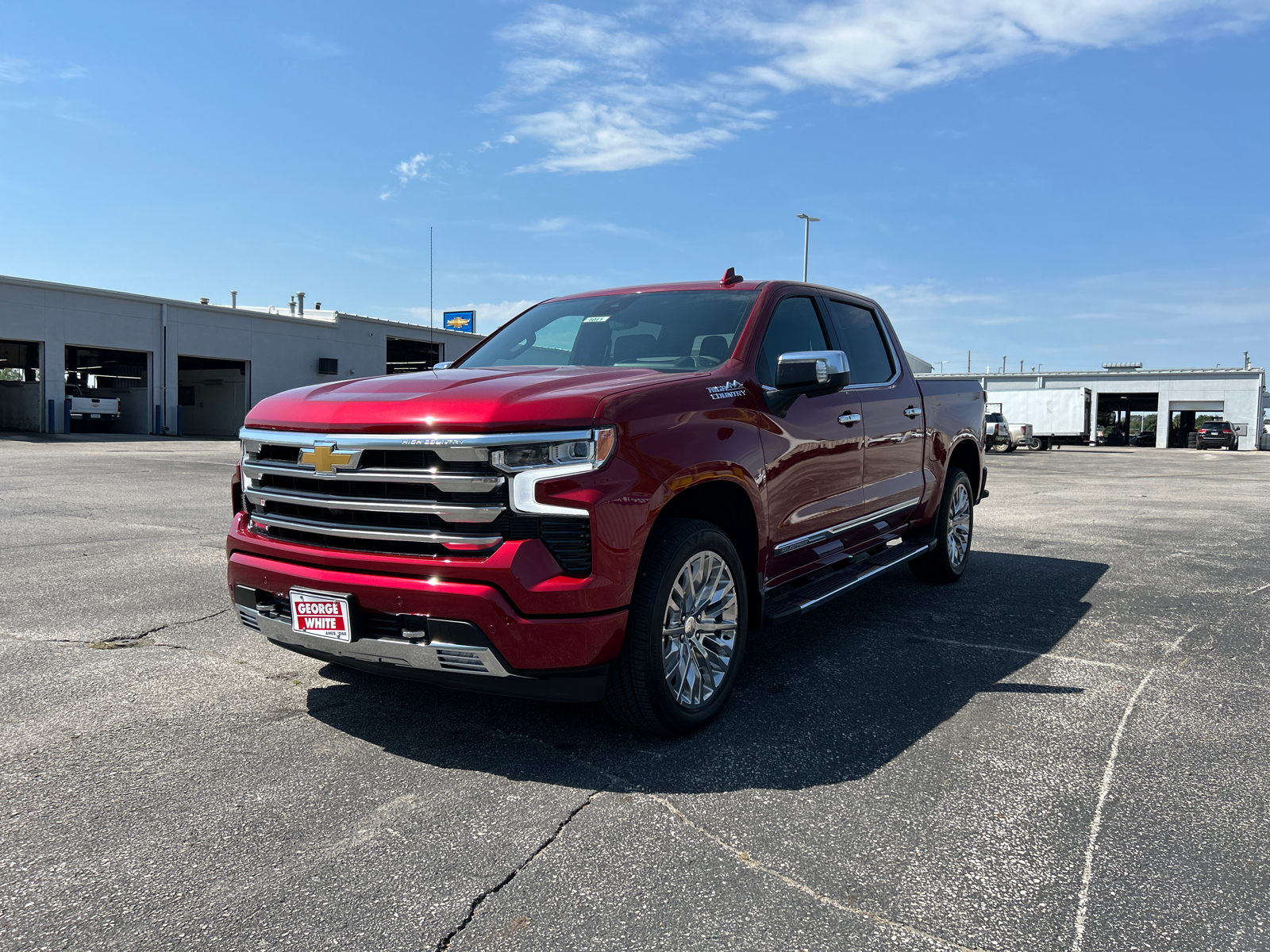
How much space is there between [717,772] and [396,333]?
44.3m

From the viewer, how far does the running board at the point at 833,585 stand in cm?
401

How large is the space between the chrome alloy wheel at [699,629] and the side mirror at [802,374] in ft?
2.90

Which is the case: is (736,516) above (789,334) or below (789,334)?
below

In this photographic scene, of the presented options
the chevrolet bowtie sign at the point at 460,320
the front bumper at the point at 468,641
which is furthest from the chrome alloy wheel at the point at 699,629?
the chevrolet bowtie sign at the point at 460,320

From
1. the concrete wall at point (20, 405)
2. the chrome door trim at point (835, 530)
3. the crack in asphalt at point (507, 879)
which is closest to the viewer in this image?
the crack in asphalt at point (507, 879)

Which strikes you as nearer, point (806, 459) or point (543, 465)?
point (543, 465)

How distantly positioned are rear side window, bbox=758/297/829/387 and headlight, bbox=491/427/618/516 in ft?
4.36

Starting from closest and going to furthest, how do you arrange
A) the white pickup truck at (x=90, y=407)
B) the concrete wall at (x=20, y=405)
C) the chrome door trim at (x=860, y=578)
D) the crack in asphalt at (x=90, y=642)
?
the chrome door trim at (x=860, y=578), the crack in asphalt at (x=90, y=642), the white pickup truck at (x=90, y=407), the concrete wall at (x=20, y=405)

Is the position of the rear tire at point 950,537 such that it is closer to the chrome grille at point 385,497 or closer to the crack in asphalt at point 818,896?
the crack in asphalt at point 818,896

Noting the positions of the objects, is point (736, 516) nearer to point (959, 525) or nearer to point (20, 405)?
point (959, 525)

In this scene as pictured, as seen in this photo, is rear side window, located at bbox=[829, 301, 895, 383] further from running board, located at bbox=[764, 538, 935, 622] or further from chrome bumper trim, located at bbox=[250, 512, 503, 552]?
chrome bumper trim, located at bbox=[250, 512, 503, 552]

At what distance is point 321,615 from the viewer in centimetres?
324

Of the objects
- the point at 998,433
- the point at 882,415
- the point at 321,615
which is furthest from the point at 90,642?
the point at 998,433

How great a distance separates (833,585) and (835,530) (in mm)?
386
